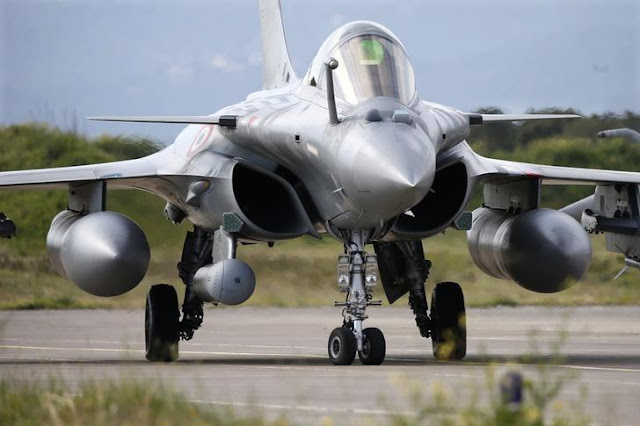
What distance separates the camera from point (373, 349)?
40.6ft

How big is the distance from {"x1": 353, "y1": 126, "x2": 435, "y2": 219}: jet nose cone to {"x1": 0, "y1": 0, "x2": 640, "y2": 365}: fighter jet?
0.04 feet

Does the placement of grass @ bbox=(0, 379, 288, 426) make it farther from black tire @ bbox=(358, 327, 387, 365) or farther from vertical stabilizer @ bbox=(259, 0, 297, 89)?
vertical stabilizer @ bbox=(259, 0, 297, 89)

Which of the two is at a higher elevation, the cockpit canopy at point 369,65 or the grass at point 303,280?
the cockpit canopy at point 369,65

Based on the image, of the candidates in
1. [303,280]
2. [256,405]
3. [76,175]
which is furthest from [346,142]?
[303,280]

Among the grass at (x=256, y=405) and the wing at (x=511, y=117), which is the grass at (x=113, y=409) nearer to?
the grass at (x=256, y=405)

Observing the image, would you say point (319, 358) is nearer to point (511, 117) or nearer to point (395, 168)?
point (511, 117)

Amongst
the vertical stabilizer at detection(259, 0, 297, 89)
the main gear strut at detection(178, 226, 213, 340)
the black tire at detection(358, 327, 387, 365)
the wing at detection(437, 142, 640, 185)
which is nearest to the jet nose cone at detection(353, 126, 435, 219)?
the black tire at detection(358, 327, 387, 365)

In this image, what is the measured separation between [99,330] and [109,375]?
913 cm

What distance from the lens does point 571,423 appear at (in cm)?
700

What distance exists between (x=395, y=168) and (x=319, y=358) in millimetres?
3483

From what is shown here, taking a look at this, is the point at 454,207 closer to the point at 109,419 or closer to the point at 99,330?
the point at 109,419

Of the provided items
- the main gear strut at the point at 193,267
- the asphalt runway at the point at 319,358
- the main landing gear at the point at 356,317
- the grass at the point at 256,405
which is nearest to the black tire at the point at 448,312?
the asphalt runway at the point at 319,358

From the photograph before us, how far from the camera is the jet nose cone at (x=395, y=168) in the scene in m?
11.5

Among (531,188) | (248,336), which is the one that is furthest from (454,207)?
(248,336)
